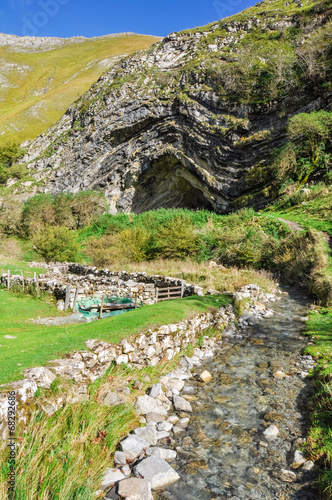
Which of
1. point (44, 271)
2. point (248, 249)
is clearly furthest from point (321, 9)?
point (44, 271)

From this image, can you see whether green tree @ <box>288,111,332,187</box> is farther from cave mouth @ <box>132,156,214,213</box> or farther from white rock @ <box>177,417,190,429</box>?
white rock @ <box>177,417,190,429</box>

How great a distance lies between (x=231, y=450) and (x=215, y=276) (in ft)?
41.3

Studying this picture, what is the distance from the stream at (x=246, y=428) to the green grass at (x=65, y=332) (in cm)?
177

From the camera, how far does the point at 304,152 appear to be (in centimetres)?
2636

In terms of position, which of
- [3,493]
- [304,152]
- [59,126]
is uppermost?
[59,126]

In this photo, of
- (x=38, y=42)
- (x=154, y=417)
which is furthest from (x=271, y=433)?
(x=38, y=42)

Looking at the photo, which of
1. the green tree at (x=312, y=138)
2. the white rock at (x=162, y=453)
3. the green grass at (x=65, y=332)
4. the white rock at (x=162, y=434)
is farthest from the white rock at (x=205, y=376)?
the green tree at (x=312, y=138)

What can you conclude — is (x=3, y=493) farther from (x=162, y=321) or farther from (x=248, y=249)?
(x=248, y=249)

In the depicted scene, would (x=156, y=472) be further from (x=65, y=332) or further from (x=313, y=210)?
(x=313, y=210)

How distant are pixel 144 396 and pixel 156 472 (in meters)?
1.68

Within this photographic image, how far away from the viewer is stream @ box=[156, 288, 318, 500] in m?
3.56

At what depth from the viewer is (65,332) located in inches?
291

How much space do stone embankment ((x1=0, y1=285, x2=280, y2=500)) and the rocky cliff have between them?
84.2 feet

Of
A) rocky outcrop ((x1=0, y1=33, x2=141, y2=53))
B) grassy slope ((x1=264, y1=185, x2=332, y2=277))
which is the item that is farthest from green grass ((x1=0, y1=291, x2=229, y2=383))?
rocky outcrop ((x1=0, y1=33, x2=141, y2=53))
